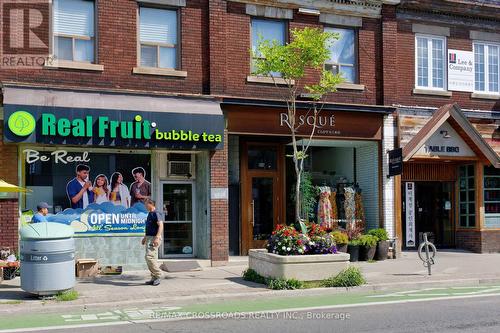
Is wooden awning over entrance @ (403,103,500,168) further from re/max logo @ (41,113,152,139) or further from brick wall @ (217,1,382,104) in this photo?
re/max logo @ (41,113,152,139)

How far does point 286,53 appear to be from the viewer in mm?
12898

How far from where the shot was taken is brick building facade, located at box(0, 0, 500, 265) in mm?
14688

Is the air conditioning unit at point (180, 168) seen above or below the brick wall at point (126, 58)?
below

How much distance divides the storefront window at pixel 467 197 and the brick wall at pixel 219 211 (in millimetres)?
8185

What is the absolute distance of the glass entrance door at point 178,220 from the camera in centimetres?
1605

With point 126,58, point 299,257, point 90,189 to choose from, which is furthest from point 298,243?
point 126,58

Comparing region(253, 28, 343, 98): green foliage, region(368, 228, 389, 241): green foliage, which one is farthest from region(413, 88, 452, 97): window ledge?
region(253, 28, 343, 98): green foliage

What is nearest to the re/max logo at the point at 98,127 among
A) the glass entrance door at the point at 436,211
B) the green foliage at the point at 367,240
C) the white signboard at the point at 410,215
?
the green foliage at the point at 367,240

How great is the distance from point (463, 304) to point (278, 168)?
814 centimetres

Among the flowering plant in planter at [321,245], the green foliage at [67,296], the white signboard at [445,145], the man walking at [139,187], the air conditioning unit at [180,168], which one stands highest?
the white signboard at [445,145]

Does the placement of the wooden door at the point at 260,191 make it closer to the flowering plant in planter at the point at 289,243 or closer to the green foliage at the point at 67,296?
the flowering plant in planter at the point at 289,243

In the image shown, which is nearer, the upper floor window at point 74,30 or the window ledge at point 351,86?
the upper floor window at point 74,30

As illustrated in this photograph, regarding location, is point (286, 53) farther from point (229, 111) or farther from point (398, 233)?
point (398, 233)

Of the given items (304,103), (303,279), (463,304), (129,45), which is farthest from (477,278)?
(129,45)
